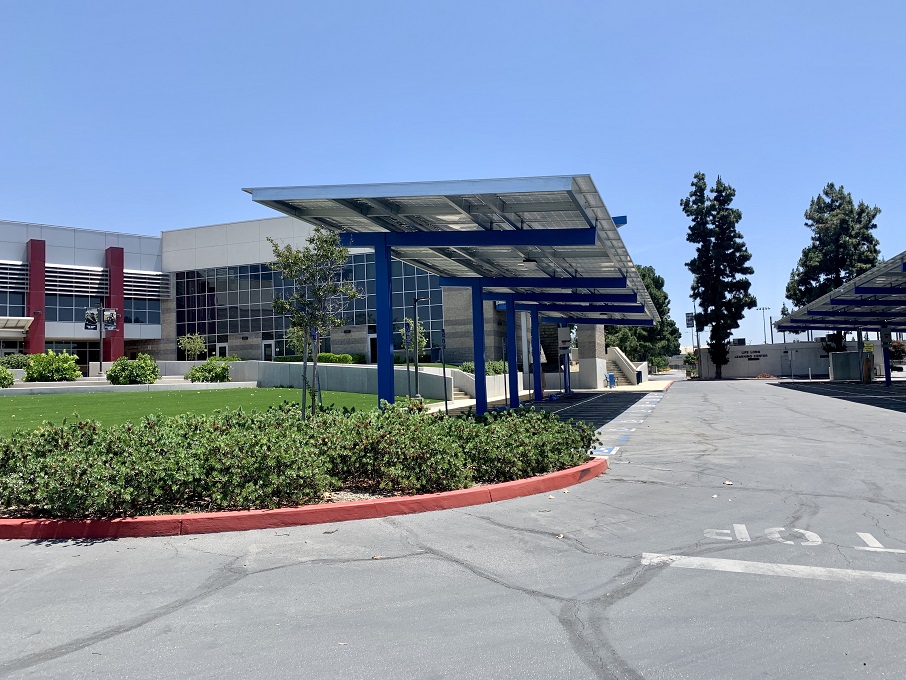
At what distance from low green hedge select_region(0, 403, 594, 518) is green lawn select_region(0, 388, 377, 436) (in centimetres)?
788

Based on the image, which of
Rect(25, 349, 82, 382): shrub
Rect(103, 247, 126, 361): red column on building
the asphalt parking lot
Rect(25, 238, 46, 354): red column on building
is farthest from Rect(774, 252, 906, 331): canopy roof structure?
Rect(25, 238, 46, 354): red column on building

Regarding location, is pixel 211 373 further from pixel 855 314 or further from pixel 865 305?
pixel 855 314

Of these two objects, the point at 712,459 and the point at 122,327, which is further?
the point at 122,327

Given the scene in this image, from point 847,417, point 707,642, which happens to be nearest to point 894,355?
point 847,417

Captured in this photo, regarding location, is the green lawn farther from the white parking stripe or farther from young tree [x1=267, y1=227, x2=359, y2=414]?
the white parking stripe

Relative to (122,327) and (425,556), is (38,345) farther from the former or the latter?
(425,556)

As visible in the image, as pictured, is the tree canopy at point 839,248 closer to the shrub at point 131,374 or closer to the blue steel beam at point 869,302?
the blue steel beam at point 869,302

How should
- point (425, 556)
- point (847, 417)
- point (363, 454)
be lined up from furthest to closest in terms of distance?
1. point (847, 417)
2. point (363, 454)
3. point (425, 556)

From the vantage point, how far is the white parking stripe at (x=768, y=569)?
529cm

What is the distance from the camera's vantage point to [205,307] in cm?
5938

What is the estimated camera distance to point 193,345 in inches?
2184

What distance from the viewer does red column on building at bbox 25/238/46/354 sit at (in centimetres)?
5431

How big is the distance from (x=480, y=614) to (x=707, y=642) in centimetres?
141

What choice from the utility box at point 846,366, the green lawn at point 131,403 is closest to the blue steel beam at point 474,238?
the green lawn at point 131,403
